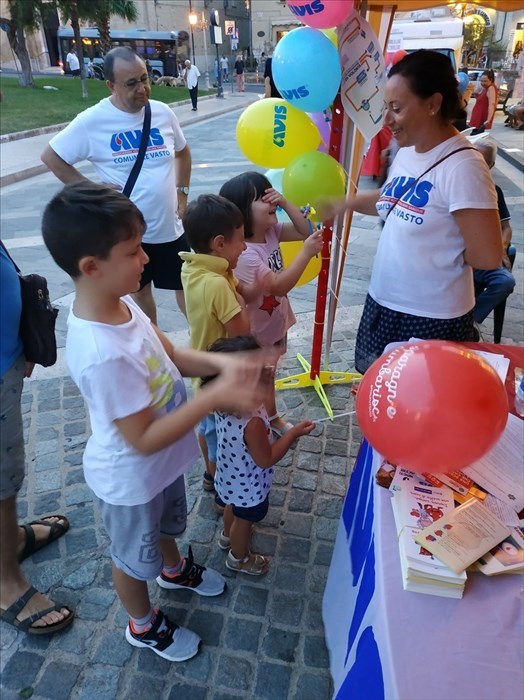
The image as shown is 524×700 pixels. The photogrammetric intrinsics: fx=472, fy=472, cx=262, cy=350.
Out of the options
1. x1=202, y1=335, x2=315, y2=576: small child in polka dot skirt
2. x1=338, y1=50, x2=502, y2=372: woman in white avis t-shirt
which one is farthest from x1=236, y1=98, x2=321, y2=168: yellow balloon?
x1=202, y1=335, x2=315, y2=576: small child in polka dot skirt

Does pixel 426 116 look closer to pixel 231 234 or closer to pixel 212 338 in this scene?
pixel 231 234

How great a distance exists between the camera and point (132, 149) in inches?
113

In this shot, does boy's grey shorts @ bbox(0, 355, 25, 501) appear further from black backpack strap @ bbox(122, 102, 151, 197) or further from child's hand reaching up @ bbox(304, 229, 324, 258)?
black backpack strap @ bbox(122, 102, 151, 197)

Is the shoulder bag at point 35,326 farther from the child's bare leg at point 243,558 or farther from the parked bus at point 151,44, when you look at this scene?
the parked bus at point 151,44

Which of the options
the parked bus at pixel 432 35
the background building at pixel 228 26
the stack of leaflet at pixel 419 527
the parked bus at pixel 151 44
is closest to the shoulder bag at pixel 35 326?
the stack of leaflet at pixel 419 527

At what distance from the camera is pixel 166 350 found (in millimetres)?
1555

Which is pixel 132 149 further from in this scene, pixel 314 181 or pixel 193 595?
pixel 193 595

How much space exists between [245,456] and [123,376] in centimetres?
68

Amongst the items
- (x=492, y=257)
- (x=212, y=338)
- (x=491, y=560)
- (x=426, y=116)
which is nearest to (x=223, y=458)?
(x=212, y=338)

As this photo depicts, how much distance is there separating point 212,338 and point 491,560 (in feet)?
3.85

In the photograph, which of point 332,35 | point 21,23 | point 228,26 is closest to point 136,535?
point 332,35

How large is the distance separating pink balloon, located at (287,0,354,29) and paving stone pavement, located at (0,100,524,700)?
2059mm

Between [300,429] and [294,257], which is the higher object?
[294,257]

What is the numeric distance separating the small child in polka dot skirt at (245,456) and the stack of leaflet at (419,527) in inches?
20.2
